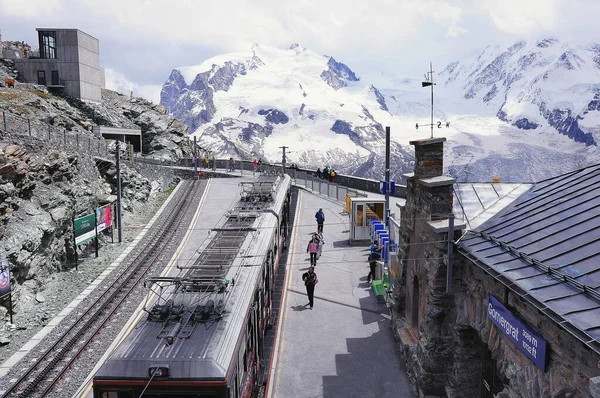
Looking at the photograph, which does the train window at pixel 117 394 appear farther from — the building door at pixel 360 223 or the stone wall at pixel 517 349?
the building door at pixel 360 223

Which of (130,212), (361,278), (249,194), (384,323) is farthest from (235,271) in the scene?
(130,212)

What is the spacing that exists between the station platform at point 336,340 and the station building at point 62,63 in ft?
141

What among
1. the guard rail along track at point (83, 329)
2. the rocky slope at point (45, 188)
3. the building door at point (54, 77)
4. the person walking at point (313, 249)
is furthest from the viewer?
the building door at point (54, 77)

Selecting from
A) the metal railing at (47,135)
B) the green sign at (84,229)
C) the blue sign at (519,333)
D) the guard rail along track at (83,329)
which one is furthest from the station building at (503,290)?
the metal railing at (47,135)

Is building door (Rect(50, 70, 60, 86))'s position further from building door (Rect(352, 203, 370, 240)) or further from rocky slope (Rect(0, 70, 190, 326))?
building door (Rect(352, 203, 370, 240))

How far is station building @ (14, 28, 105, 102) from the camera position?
55312 millimetres

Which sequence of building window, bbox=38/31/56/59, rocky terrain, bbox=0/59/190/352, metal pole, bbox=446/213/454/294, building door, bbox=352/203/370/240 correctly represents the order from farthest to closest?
1. building window, bbox=38/31/56/59
2. building door, bbox=352/203/370/240
3. rocky terrain, bbox=0/59/190/352
4. metal pole, bbox=446/213/454/294

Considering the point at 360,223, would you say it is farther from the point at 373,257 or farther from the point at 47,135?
the point at 47,135

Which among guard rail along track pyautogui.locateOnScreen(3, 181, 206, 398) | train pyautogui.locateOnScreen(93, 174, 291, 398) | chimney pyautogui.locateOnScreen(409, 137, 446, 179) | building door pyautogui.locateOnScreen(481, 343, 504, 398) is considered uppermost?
chimney pyautogui.locateOnScreen(409, 137, 446, 179)

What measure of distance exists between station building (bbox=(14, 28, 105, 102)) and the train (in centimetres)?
5002

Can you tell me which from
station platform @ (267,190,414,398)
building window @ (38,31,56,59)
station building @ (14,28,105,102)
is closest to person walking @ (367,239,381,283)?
station platform @ (267,190,414,398)

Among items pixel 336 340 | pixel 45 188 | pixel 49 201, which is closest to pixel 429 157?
pixel 336 340

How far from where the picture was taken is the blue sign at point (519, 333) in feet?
26.0

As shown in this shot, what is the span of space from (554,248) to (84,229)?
904 inches
